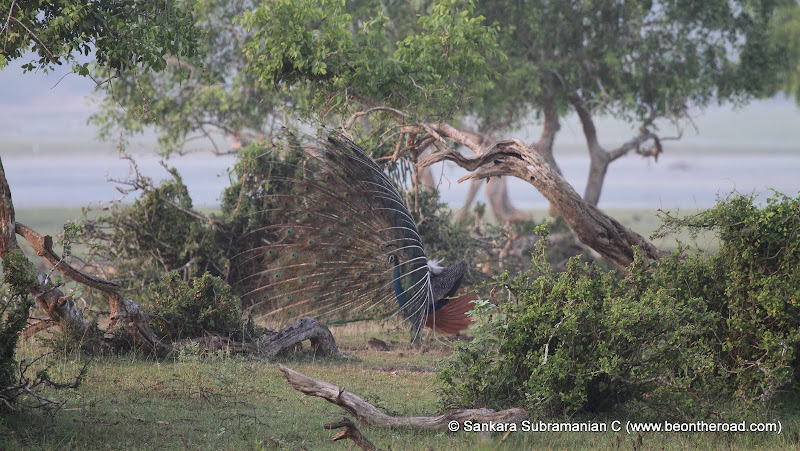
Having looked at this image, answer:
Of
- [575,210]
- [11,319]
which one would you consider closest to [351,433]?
[11,319]

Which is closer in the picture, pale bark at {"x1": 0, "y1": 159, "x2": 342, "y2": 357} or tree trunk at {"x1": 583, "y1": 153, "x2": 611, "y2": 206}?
pale bark at {"x1": 0, "y1": 159, "x2": 342, "y2": 357}

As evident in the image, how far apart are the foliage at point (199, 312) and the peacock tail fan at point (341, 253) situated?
141cm

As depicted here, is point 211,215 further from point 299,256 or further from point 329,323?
point 329,323

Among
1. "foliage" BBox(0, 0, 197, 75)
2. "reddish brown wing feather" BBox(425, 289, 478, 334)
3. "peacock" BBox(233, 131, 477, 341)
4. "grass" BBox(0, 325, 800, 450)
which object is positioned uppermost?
"foliage" BBox(0, 0, 197, 75)

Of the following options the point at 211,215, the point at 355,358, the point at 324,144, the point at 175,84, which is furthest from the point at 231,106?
the point at 355,358

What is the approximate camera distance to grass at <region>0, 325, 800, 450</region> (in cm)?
682

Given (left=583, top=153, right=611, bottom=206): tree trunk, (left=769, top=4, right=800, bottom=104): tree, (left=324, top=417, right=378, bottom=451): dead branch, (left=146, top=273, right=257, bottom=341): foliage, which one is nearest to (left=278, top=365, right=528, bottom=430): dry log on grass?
(left=324, top=417, right=378, bottom=451): dead branch

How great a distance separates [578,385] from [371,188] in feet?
19.5

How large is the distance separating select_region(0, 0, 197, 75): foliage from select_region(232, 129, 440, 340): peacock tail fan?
3.64 metres

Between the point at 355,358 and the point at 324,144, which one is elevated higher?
the point at 324,144

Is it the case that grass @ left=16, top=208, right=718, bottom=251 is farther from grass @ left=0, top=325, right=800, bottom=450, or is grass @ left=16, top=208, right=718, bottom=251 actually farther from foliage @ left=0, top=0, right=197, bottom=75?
foliage @ left=0, top=0, right=197, bottom=75

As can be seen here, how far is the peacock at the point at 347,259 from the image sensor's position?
12.3 metres

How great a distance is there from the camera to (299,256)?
41.1ft

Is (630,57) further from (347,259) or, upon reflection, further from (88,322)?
(88,322)
